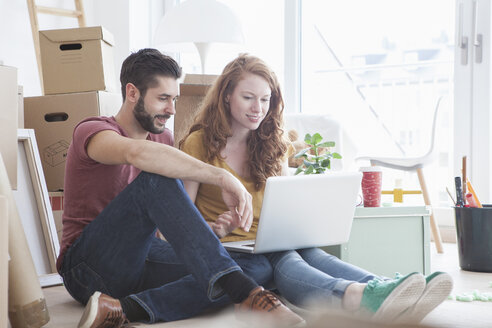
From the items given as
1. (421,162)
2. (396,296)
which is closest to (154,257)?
(396,296)

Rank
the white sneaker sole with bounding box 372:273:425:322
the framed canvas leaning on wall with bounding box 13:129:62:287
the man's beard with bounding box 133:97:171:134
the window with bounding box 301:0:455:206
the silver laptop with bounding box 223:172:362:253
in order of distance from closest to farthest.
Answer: the white sneaker sole with bounding box 372:273:425:322
the silver laptop with bounding box 223:172:362:253
the man's beard with bounding box 133:97:171:134
the framed canvas leaning on wall with bounding box 13:129:62:287
the window with bounding box 301:0:455:206

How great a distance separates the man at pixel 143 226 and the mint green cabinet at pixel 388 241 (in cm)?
39

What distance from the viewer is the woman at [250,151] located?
1.53m

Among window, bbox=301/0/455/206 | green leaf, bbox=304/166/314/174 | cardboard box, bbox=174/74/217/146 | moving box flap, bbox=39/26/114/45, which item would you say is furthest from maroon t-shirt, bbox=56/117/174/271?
window, bbox=301/0/455/206

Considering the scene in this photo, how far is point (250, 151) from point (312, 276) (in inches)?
20.3

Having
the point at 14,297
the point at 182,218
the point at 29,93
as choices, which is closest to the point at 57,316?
the point at 14,297

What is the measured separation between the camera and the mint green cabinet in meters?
1.88

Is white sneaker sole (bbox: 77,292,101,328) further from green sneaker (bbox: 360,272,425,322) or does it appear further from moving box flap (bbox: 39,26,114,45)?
moving box flap (bbox: 39,26,114,45)

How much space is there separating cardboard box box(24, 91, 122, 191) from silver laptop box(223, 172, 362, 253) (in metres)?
1.08

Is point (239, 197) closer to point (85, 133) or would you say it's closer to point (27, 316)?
point (85, 133)

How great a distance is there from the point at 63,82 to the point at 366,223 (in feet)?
4.60

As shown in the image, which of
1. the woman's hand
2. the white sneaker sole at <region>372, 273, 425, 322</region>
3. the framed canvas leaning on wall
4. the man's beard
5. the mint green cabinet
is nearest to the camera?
the white sneaker sole at <region>372, 273, 425, 322</region>

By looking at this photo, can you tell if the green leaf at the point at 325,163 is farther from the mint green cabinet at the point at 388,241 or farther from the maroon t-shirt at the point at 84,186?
the maroon t-shirt at the point at 84,186

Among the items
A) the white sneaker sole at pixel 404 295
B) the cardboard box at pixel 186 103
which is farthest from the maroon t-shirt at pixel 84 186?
the white sneaker sole at pixel 404 295
